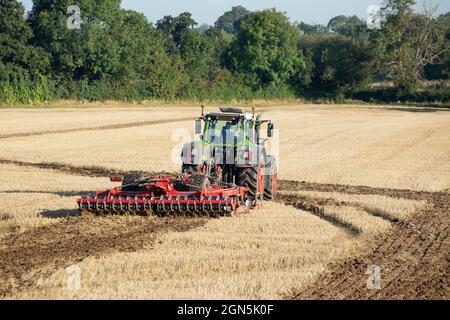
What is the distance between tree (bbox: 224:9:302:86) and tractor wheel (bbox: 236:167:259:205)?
67.1m

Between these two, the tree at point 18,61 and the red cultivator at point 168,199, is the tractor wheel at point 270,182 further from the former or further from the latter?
the tree at point 18,61

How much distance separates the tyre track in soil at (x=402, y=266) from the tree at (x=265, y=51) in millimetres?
68067

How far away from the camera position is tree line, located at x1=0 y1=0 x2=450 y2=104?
6638cm

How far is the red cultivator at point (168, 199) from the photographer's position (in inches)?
669

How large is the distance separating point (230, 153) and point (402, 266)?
245 inches

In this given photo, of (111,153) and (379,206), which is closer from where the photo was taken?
(379,206)

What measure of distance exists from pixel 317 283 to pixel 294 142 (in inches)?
1021

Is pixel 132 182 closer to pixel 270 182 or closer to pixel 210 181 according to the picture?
pixel 210 181

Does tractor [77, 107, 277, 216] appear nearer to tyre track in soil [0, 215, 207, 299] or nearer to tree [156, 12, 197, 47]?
tyre track in soil [0, 215, 207, 299]

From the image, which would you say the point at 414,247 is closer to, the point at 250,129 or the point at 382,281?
the point at 382,281

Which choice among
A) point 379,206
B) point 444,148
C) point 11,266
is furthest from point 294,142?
point 11,266

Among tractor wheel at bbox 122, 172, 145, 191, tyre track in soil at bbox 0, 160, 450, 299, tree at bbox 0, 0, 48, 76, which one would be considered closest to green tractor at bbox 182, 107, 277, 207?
tractor wheel at bbox 122, 172, 145, 191

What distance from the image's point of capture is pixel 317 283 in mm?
11961

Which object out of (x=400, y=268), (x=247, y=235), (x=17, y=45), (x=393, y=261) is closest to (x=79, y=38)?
(x=17, y=45)
